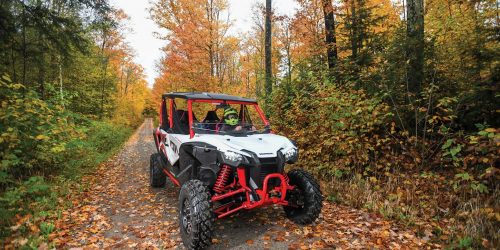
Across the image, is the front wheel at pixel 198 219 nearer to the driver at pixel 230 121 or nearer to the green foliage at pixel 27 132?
the driver at pixel 230 121

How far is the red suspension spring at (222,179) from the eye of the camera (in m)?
4.14

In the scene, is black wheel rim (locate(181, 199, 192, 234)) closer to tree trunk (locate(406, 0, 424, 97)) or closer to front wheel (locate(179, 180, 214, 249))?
front wheel (locate(179, 180, 214, 249))

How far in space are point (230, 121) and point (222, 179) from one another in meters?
1.52

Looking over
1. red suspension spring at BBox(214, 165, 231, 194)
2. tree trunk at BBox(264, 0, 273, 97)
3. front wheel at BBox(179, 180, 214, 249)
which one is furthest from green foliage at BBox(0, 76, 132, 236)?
tree trunk at BBox(264, 0, 273, 97)

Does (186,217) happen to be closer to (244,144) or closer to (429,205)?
(244,144)

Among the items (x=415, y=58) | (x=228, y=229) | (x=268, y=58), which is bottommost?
(x=228, y=229)

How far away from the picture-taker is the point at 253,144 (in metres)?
4.27

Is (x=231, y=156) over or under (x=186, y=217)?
over

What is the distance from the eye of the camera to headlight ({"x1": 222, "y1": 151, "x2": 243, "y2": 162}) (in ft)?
12.4

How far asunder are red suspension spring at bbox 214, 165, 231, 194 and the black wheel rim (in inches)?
18.4

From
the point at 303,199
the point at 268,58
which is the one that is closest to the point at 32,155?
the point at 303,199

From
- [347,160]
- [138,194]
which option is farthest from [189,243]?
[347,160]

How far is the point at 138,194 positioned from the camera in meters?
6.78

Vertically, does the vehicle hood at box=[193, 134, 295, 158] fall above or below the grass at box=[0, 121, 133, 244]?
above
